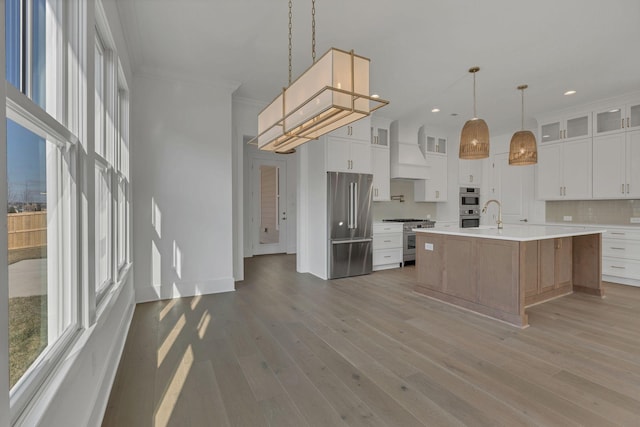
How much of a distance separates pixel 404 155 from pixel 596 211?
11.4 ft

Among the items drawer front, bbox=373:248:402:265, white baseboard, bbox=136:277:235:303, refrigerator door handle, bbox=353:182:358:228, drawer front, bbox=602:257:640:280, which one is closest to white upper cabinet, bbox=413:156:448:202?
drawer front, bbox=373:248:402:265

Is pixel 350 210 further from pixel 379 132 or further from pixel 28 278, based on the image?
pixel 28 278

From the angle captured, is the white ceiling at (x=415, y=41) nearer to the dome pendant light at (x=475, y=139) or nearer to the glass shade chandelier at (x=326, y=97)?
the dome pendant light at (x=475, y=139)

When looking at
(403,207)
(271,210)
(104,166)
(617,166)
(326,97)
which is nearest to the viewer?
(326,97)

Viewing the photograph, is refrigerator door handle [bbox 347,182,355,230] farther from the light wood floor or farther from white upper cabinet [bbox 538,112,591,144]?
white upper cabinet [bbox 538,112,591,144]

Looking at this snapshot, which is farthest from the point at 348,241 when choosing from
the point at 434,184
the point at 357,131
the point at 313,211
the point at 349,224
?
the point at 434,184

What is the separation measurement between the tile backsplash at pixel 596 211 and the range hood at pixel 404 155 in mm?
2639

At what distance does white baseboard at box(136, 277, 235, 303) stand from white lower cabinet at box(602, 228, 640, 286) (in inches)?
226

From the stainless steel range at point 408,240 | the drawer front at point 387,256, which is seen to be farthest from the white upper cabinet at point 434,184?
the drawer front at point 387,256

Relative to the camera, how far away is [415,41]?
315 centimetres

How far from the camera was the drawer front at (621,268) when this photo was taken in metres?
4.34

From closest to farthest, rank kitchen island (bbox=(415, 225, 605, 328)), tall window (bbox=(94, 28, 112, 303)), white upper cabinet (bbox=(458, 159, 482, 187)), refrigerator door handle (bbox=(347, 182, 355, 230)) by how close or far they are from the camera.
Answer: tall window (bbox=(94, 28, 112, 303))
kitchen island (bbox=(415, 225, 605, 328))
refrigerator door handle (bbox=(347, 182, 355, 230))
white upper cabinet (bbox=(458, 159, 482, 187))

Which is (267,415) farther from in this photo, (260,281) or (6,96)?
(260,281)

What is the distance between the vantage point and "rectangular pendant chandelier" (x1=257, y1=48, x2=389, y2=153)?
1.72 meters
